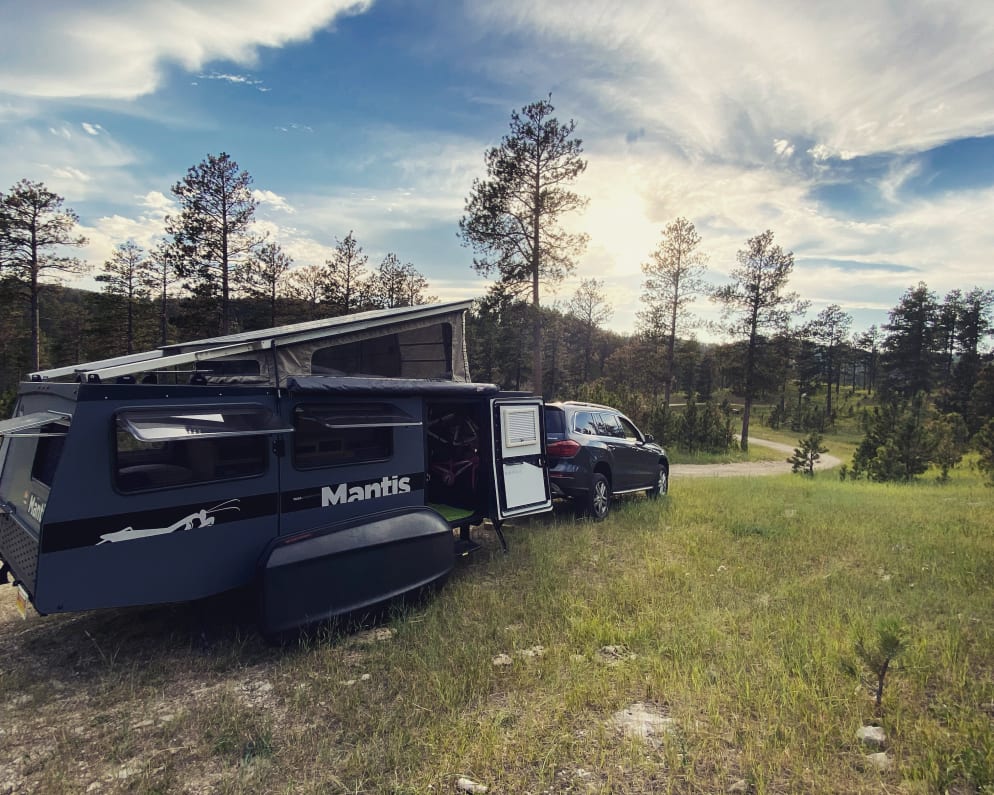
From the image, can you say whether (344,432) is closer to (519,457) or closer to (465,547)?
(465,547)

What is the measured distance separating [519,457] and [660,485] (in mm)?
5182

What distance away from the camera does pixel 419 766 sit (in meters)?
2.78

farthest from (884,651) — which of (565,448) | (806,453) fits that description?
(806,453)

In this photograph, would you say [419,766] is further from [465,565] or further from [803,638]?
[465,565]

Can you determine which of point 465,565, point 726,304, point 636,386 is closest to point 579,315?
point 636,386

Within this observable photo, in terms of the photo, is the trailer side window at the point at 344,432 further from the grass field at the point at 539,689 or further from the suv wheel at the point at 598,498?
the suv wheel at the point at 598,498

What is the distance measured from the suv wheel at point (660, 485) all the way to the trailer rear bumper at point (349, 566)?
632cm

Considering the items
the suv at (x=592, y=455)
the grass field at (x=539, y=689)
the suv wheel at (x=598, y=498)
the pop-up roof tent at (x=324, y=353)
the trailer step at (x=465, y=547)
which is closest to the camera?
the grass field at (x=539, y=689)

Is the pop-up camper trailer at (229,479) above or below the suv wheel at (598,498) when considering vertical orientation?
above

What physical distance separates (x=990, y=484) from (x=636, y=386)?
1154 inches

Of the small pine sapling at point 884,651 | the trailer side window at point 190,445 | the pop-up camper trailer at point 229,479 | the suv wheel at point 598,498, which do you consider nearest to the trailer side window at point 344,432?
the pop-up camper trailer at point 229,479

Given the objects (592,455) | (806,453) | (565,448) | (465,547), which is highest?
(565,448)

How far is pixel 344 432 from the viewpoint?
5.02 meters

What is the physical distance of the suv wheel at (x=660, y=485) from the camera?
10.5m
